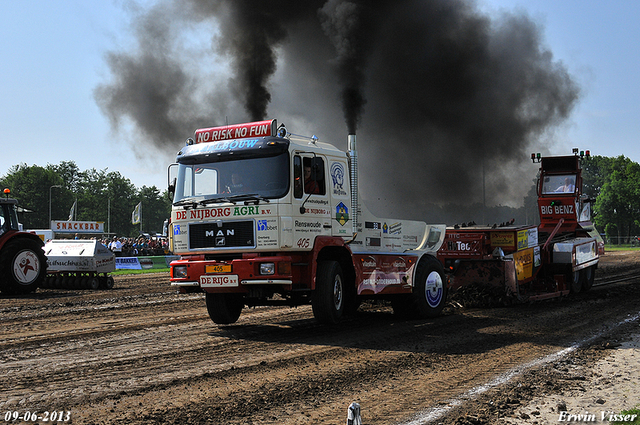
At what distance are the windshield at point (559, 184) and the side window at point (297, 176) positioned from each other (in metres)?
9.75

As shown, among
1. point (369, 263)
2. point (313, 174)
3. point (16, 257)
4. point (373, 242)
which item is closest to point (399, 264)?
point (373, 242)

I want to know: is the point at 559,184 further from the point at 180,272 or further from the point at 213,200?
the point at 180,272

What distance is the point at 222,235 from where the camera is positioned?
814 cm

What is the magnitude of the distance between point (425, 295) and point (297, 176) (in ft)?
10.9

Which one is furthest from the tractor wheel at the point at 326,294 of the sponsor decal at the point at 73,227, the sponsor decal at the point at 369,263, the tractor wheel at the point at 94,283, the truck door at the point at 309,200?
the sponsor decal at the point at 73,227

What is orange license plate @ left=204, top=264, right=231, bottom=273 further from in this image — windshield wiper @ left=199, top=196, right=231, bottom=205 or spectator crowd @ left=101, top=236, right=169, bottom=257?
spectator crowd @ left=101, top=236, right=169, bottom=257

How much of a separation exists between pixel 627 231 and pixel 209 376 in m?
81.3

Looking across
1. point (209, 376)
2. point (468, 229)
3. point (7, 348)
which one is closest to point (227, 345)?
point (209, 376)

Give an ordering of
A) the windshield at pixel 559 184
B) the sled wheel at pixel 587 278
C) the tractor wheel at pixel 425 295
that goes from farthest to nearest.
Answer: the windshield at pixel 559 184 → the sled wheel at pixel 587 278 → the tractor wheel at pixel 425 295

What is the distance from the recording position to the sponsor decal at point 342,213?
8719 millimetres

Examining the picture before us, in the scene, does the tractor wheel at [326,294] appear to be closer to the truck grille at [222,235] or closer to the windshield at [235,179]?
the truck grille at [222,235]

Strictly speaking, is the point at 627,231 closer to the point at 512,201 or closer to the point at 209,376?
the point at 512,201

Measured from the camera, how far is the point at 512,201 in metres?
29.3

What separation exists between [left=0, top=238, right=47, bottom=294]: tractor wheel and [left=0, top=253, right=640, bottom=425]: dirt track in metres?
3.49
